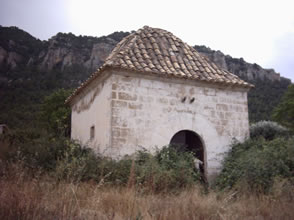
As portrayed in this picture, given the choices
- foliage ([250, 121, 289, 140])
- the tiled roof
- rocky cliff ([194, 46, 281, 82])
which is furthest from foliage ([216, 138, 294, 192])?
rocky cliff ([194, 46, 281, 82])

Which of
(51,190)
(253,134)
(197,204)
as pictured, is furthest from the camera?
(253,134)

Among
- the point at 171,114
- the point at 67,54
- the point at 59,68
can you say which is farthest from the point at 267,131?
the point at 67,54

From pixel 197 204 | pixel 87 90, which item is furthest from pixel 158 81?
pixel 197 204

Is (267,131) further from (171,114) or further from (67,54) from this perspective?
(67,54)

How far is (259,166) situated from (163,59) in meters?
4.37

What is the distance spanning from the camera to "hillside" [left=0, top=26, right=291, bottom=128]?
111ft

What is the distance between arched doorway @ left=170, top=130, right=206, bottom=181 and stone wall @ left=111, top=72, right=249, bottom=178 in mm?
224

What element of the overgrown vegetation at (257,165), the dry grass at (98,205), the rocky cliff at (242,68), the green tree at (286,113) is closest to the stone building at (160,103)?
the overgrown vegetation at (257,165)

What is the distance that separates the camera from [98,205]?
4035 mm

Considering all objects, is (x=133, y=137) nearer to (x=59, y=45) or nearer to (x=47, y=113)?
(x=47, y=113)

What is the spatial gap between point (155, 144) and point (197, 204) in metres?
3.45

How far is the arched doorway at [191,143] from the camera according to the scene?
28.6 ft

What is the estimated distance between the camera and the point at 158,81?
8266 millimetres

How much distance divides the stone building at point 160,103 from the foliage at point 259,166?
0.84 m
